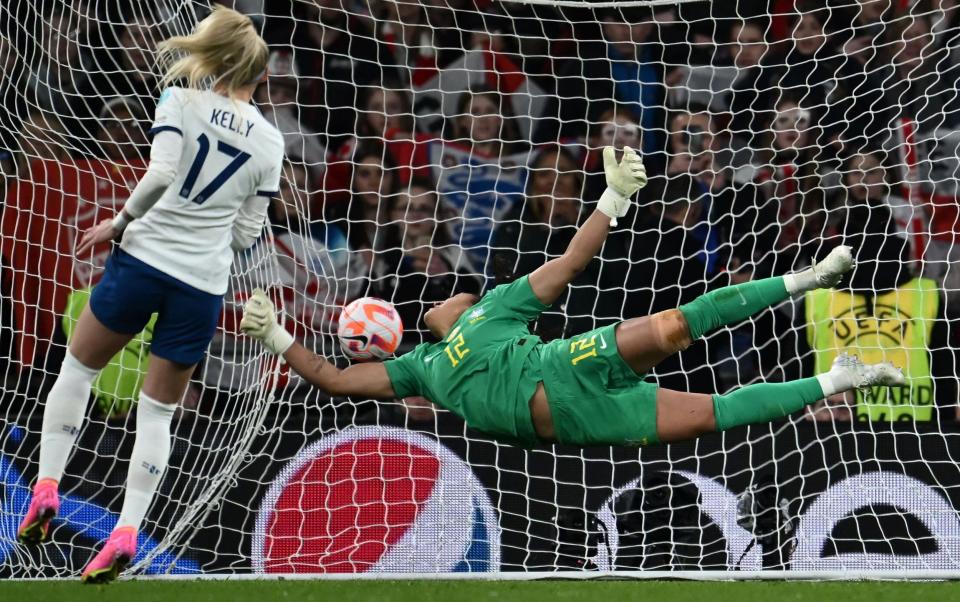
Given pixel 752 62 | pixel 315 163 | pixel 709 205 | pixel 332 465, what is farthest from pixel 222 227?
pixel 752 62

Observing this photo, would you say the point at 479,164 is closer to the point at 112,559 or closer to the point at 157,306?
the point at 157,306

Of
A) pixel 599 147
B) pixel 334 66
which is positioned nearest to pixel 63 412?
pixel 334 66

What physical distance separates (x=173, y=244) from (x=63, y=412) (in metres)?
0.71

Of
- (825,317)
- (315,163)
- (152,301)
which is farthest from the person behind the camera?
(315,163)

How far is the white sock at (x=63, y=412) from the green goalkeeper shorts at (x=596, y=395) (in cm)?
172

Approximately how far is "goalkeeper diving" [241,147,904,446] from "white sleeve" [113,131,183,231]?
3.28ft

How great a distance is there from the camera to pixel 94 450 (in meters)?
6.37

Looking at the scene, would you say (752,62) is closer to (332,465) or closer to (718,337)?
(718,337)

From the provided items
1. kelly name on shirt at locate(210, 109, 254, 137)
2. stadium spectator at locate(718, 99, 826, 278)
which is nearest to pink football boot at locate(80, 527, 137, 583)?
kelly name on shirt at locate(210, 109, 254, 137)

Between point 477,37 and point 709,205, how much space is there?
166cm

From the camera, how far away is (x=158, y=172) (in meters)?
4.29

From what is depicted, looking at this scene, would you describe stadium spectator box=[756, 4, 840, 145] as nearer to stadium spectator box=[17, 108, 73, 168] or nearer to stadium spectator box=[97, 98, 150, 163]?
stadium spectator box=[97, 98, 150, 163]

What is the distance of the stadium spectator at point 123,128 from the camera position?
6387mm

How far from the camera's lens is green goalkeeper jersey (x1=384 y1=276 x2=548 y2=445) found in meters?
5.23
